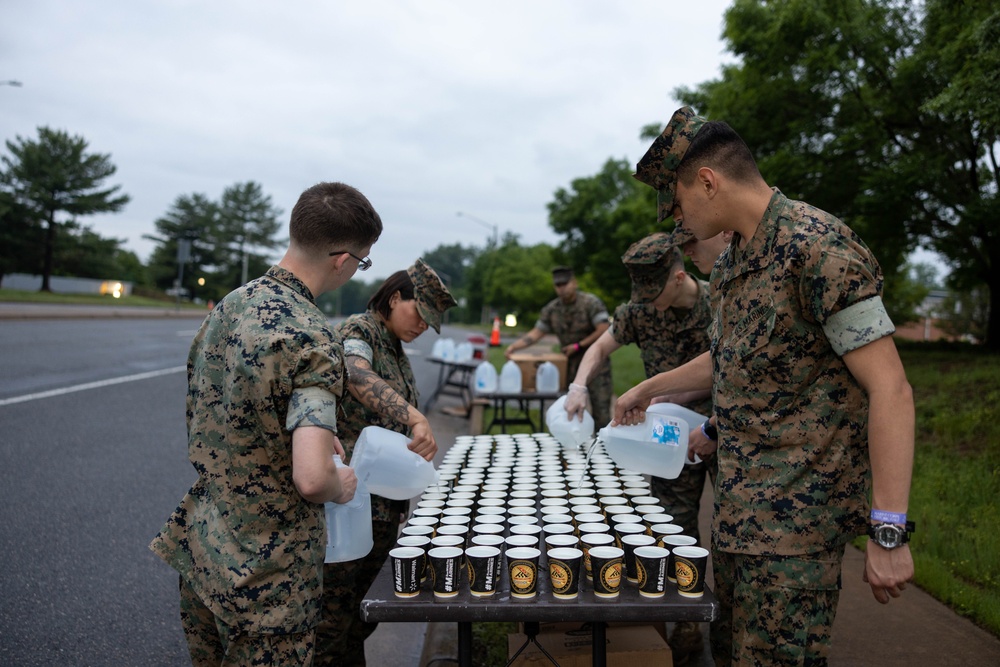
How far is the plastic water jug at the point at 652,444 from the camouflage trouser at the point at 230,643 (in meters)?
1.80

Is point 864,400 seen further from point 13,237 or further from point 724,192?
point 13,237

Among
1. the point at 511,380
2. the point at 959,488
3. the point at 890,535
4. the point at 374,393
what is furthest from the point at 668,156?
the point at 511,380

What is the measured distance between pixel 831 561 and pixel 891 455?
1.35 feet

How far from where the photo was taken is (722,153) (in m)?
2.12

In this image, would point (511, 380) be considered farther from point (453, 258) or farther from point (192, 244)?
point (453, 258)

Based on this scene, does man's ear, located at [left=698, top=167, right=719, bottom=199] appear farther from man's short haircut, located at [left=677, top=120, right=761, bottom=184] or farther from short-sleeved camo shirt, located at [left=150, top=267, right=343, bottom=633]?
short-sleeved camo shirt, located at [left=150, top=267, right=343, bottom=633]

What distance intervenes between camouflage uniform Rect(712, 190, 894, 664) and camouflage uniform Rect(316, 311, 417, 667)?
155cm

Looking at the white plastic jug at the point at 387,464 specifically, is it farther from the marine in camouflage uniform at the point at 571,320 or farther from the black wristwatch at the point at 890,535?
the marine in camouflage uniform at the point at 571,320

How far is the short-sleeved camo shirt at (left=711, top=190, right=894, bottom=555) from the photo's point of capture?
1.95 metres

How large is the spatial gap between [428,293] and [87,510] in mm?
3759

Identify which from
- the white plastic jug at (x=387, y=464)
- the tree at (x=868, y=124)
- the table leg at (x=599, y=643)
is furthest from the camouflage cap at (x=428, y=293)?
the tree at (x=868, y=124)

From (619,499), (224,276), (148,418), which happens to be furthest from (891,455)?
(224,276)

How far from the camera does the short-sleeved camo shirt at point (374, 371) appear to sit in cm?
312

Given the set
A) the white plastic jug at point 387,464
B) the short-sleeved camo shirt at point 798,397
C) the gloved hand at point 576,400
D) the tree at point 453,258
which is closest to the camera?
the short-sleeved camo shirt at point 798,397
